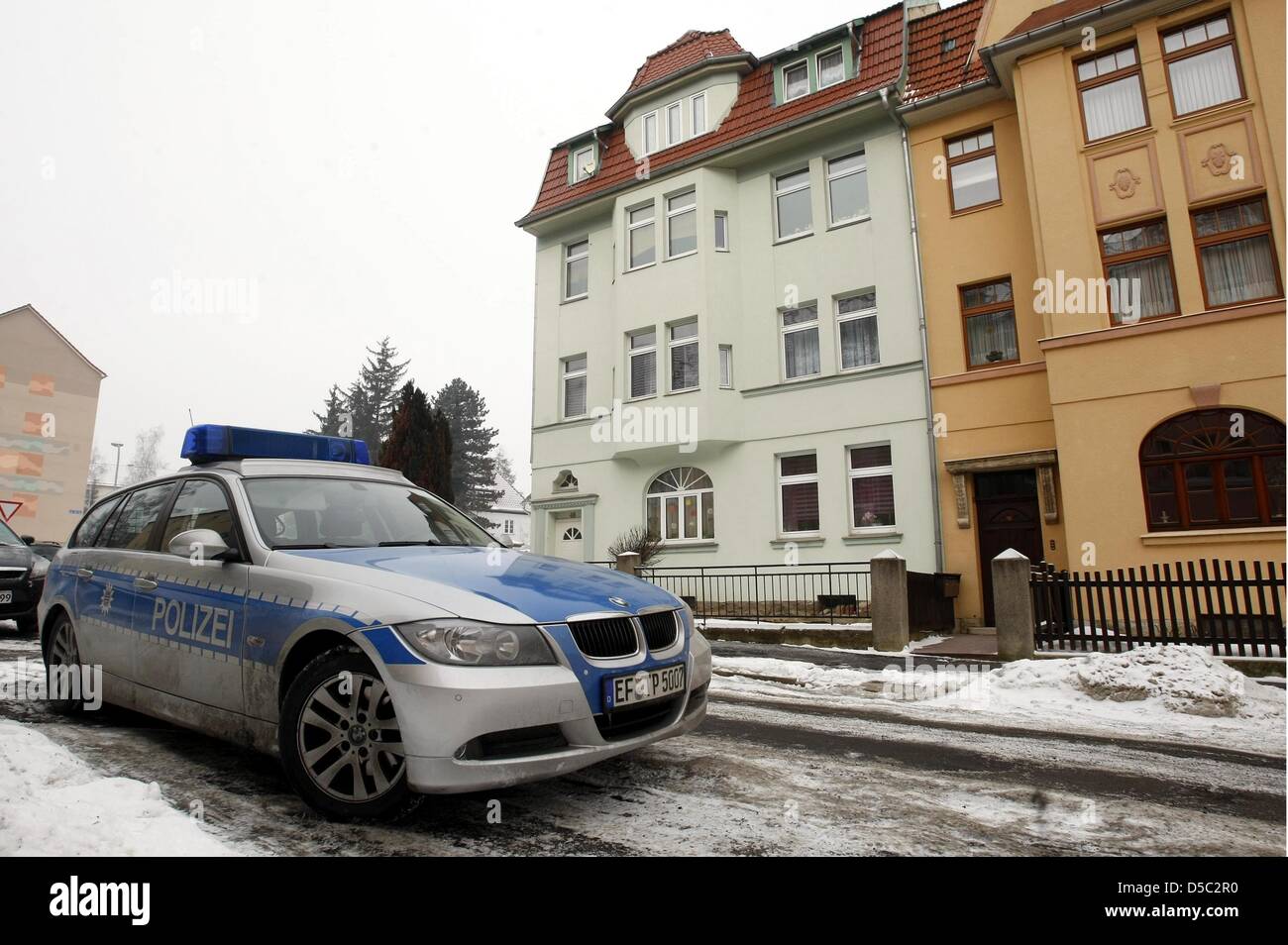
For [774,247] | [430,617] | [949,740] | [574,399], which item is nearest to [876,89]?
[774,247]

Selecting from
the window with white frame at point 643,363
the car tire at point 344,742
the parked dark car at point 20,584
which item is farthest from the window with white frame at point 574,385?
the car tire at point 344,742

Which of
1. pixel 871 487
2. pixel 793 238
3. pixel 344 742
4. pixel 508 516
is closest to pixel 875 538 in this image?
pixel 871 487

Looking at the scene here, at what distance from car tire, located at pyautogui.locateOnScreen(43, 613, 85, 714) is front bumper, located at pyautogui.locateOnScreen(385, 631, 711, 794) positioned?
353 cm

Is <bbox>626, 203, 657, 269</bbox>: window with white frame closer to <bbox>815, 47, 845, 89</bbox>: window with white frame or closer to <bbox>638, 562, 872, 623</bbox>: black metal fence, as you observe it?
<bbox>815, 47, 845, 89</bbox>: window with white frame

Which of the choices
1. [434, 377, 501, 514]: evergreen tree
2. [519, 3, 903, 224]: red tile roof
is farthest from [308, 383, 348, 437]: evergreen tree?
[519, 3, 903, 224]: red tile roof

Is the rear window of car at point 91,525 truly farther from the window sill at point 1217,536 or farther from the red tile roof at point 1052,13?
the red tile roof at point 1052,13

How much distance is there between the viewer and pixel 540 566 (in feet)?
12.9

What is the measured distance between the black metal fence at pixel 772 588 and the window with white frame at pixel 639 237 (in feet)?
26.7

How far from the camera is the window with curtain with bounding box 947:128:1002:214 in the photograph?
49.7ft

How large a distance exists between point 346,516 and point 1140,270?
13.7 metres

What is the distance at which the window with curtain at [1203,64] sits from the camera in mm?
12312
